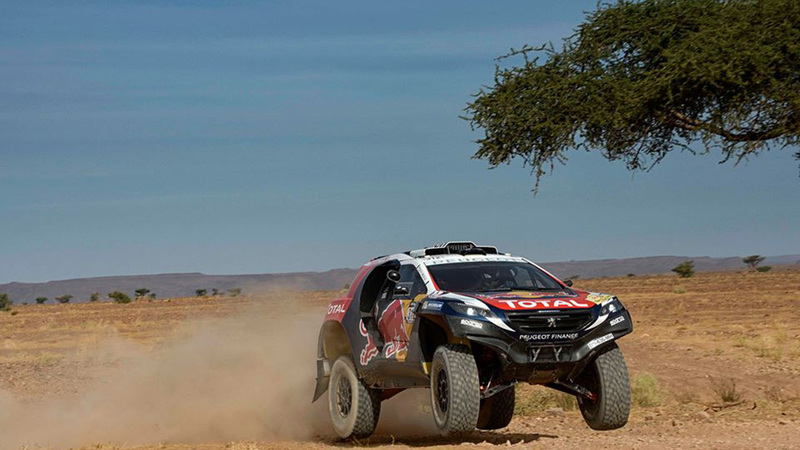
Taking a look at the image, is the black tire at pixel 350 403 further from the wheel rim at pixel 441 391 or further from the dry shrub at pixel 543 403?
the dry shrub at pixel 543 403

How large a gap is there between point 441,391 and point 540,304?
4.78 ft

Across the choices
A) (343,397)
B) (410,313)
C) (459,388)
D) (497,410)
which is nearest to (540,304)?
(459,388)

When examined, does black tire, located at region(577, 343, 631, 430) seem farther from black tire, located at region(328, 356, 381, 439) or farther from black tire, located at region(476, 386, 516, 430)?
black tire, located at region(328, 356, 381, 439)

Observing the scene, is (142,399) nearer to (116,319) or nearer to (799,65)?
(799,65)

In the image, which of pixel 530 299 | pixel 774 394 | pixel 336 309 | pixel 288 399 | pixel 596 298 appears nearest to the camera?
pixel 530 299

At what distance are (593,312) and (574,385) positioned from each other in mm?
948

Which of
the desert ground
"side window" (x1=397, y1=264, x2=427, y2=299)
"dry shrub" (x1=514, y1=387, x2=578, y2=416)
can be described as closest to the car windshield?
"side window" (x1=397, y1=264, x2=427, y2=299)

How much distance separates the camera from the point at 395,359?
44.0ft

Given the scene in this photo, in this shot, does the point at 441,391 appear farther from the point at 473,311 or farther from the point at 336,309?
the point at 336,309

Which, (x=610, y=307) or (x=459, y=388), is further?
(x=610, y=307)

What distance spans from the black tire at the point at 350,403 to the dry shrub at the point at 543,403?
389 centimetres

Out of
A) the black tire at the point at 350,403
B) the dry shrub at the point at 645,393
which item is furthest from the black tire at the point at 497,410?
the dry shrub at the point at 645,393

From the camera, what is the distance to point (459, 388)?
12023mm

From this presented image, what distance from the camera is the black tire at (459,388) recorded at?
12016 mm
